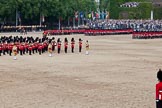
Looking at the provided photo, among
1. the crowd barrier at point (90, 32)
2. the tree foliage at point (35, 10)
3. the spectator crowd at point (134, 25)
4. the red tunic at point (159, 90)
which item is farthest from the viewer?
the tree foliage at point (35, 10)

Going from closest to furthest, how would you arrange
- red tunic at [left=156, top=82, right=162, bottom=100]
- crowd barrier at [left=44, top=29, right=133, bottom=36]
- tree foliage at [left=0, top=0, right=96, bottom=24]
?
red tunic at [left=156, top=82, right=162, bottom=100]
crowd barrier at [left=44, top=29, right=133, bottom=36]
tree foliage at [left=0, top=0, right=96, bottom=24]

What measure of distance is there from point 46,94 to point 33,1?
72830 mm

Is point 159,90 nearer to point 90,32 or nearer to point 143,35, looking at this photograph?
point 143,35

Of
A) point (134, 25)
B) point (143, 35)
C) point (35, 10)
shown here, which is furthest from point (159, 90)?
point (35, 10)

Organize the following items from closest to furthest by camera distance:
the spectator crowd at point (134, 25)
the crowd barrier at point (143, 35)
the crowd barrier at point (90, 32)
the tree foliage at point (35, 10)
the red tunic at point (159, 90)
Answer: the red tunic at point (159, 90), the crowd barrier at point (143, 35), the spectator crowd at point (134, 25), the crowd barrier at point (90, 32), the tree foliage at point (35, 10)

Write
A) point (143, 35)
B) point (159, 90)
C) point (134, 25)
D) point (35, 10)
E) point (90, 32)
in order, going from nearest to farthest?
point (159, 90) → point (143, 35) → point (90, 32) → point (134, 25) → point (35, 10)

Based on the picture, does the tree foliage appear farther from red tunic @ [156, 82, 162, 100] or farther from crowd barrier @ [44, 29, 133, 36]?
red tunic @ [156, 82, 162, 100]

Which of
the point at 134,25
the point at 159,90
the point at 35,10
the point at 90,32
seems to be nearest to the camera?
the point at 159,90

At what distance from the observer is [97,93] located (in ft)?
58.4

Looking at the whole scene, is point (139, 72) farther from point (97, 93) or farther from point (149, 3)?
point (149, 3)

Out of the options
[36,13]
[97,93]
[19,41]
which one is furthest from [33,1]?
[97,93]

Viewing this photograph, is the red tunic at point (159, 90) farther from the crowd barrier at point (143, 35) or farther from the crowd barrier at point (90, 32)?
the crowd barrier at point (90, 32)

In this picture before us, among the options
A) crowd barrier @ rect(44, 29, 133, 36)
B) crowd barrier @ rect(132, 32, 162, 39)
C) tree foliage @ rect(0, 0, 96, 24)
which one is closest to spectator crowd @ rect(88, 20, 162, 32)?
crowd barrier @ rect(44, 29, 133, 36)

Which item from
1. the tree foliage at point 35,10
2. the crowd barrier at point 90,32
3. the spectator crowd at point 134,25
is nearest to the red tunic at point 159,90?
the spectator crowd at point 134,25
